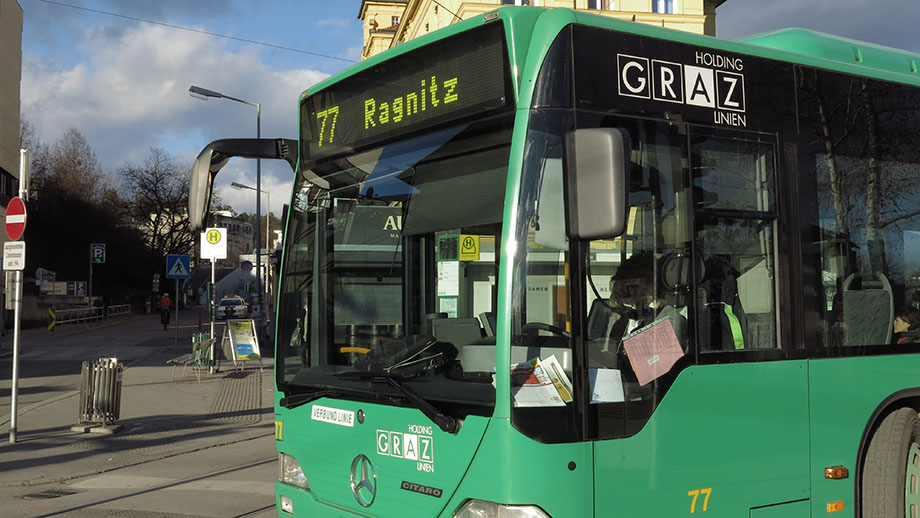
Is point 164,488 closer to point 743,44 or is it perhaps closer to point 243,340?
point 743,44

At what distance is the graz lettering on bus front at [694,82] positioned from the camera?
4203mm

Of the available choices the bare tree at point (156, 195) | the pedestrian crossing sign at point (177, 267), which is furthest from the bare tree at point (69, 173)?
the pedestrian crossing sign at point (177, 267)

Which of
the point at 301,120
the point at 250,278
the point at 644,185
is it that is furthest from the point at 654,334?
the point at 250,278

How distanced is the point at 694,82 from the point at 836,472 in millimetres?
2088

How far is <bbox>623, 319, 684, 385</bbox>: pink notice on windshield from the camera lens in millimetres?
4023

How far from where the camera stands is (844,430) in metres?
4.68

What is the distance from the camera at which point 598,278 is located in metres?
3.93

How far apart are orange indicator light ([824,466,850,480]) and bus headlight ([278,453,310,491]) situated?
268cm

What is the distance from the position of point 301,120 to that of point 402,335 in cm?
163

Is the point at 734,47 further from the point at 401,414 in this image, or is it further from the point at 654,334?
the point at 401,414

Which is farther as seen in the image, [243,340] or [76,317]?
[76,317]

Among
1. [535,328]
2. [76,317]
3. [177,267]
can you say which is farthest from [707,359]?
[76,317]

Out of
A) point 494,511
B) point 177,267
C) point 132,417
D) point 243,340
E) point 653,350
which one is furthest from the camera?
point 177,267

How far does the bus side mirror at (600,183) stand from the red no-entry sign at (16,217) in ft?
31.5
